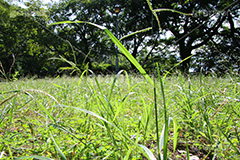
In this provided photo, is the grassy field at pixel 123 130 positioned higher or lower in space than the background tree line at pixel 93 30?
lower

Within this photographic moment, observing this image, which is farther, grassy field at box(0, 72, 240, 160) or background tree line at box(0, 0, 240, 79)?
background tree line at box(0, 0, 240, 79)

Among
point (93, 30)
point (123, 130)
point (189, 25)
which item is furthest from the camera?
point (93, 30)

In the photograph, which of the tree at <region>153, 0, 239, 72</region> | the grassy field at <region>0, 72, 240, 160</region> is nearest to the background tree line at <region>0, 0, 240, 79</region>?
the tree at <region>153, 0, 239, 72</region>

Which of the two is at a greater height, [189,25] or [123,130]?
[189,25]

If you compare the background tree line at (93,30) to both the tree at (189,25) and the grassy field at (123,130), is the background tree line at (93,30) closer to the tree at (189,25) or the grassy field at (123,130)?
the tree at (189,25)

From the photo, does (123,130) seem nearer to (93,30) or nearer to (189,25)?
(189,25)

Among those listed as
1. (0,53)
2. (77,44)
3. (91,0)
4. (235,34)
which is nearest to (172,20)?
(235,34)

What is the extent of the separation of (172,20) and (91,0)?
25.4 feet

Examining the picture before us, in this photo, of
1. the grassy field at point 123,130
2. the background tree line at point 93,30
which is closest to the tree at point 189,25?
the background tree line at point 93,30

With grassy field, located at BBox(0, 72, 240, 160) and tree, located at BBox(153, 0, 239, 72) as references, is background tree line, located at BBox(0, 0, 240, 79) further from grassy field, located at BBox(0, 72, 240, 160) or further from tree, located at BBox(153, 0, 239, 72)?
grassy field, located at BBox(0, 72, 240, 160)

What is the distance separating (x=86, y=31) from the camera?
16422mm

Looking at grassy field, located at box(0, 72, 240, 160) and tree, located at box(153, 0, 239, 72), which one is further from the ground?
tree, located at box(153, 0, 239, 72)

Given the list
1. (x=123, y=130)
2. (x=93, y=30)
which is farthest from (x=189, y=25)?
(x=123, y=130)

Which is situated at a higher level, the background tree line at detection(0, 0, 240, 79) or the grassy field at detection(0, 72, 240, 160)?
the background tree line at detection(0, 0, 240, 79)
